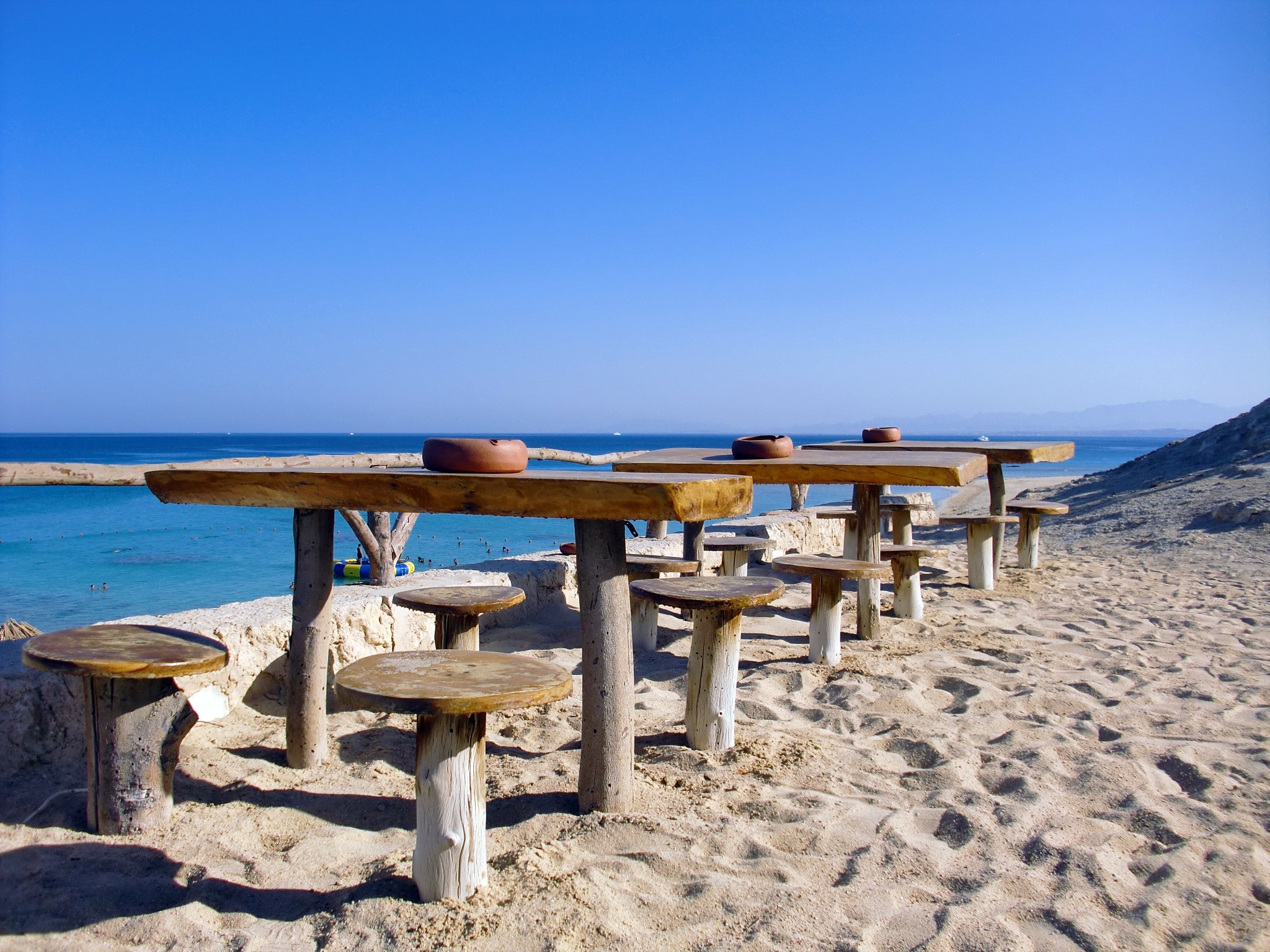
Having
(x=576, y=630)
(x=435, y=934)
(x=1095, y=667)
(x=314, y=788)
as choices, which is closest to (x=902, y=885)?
(x=435, y=934)

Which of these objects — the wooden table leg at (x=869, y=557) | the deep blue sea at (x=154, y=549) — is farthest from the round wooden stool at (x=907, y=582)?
the deep blue sea at (x=154, y=549)

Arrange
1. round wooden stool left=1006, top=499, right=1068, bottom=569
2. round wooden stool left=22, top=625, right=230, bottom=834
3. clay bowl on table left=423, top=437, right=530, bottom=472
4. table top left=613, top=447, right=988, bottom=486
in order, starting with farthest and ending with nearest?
1. round wooden stool left=1006, top=499, right=1068, bottom=569
2. table top left=613, top=447, right=988, bottom=486
3. clay bowl on table left=423, top=437, right=530, bottom=472
4. round wooden stool left=22, top=625, right=230, bottom=834

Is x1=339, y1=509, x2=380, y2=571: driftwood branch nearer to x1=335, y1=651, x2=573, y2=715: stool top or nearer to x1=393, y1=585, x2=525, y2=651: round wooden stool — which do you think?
x1=393, y1=585, x2=525, y2=651: round wooden stool

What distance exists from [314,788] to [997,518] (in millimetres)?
5216

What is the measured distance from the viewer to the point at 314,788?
8.92 feet

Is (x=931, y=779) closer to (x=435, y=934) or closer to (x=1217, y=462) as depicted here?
(x=435, y=934)

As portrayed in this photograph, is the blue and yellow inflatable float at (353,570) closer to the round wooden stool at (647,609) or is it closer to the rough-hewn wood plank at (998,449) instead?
the rough-hewn wood plank at (998,449)

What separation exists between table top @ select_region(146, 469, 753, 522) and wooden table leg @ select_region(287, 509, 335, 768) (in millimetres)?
265

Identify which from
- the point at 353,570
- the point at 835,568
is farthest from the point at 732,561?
the point at 353,570

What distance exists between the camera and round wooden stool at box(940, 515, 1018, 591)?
6.28 m

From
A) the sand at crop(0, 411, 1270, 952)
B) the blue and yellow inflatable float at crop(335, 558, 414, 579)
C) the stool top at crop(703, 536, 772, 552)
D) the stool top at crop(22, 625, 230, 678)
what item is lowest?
the blue and yellow inflatable float at crop(335, 558, 414, 579)

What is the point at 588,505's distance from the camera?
2162 millimetres

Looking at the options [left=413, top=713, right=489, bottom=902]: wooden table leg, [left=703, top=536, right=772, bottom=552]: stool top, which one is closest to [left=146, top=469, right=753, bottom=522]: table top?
[left=413, top=713, right=489, bottom=902]: wooden table leg

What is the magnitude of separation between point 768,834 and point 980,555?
4603mm
